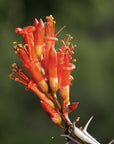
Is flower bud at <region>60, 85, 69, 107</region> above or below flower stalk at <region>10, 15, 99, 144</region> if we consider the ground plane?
below

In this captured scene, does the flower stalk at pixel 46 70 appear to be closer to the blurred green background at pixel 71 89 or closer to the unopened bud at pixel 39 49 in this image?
the unopened bud at pixel 39 49

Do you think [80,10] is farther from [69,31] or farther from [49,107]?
[49,107]

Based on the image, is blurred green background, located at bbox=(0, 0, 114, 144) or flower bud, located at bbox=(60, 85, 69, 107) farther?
blurred green background, located at bbox=(0, 0, 114, 144)

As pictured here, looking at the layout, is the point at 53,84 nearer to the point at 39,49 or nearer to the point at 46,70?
the point at 46,70

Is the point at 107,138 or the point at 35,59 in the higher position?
the point at 35,59

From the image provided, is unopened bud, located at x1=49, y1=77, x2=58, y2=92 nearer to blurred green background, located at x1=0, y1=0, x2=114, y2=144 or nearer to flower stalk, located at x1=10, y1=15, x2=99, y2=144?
flower stalk, located at x1=10, y1=15, x2=99, y2=144

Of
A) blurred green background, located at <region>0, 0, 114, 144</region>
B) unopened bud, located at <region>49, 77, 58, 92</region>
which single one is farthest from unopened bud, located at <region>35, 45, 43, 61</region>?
blurred green background, located at <region>0, 0, 114, 144</region>


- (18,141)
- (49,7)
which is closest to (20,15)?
(49,7)

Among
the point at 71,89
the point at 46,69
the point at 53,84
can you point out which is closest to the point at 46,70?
the point at 46,69
